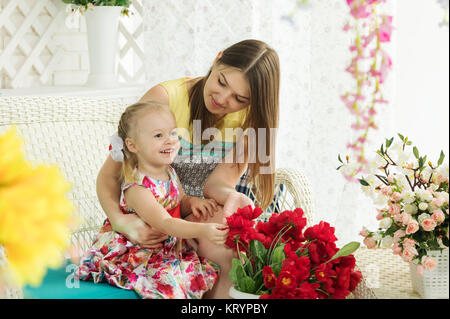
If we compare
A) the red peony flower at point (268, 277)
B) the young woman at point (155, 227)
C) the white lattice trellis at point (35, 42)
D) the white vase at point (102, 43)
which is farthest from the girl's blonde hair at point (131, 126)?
the white lattice trellis at point (35, 42)

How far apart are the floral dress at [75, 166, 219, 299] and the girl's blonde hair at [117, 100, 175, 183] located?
2 centimetres

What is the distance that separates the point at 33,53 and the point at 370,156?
51.6 inches

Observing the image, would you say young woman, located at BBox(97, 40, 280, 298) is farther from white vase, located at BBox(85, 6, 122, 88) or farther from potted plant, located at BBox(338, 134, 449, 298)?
white vase, located at BBox(85, 6, 122, 88)

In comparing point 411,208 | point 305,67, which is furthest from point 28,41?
point 411,208

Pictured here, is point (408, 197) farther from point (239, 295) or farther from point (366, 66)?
point (366, 66)

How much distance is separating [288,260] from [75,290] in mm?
430

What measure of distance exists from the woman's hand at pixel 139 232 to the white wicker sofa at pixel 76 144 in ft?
0.87

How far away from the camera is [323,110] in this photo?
1.91 metres

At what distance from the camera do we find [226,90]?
48.8 inches

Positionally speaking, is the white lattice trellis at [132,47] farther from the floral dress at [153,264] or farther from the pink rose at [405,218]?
the pink rose at [405,218]

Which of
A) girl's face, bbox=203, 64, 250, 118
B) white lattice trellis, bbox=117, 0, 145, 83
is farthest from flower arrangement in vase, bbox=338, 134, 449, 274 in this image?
white lattice trellis, bbox=117, 0, 145, 83

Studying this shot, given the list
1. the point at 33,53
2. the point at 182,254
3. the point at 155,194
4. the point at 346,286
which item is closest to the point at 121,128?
the point at 155,194

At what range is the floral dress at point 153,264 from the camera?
3.68 feet
